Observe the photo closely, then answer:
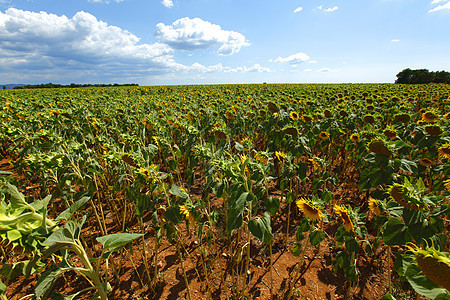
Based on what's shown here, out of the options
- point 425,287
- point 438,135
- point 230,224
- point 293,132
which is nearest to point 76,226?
point 230,224

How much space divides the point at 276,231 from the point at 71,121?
188 inches

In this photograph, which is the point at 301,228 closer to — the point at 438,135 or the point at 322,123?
the point at 438,135

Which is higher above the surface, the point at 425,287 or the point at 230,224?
the point at 425,287

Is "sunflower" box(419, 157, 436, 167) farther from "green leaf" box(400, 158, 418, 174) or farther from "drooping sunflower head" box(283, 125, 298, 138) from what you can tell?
"drooping sunflower head" box(283, 125, 298, 138)

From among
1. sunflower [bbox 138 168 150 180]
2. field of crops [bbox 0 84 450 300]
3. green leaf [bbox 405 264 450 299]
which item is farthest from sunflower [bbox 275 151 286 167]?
green leaf [bbox 405 264 450 299]

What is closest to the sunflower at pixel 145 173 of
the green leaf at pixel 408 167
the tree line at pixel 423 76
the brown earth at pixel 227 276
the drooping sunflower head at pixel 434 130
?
the brown earth at pixel 227 276

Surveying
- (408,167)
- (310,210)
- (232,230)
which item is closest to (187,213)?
(232,230)

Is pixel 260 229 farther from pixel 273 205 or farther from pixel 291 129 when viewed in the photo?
pixel 291 129

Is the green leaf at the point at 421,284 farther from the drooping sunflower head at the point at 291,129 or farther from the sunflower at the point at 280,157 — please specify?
the drooping sunflower head at the point at 291,129

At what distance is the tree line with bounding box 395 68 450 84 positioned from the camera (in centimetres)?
4266

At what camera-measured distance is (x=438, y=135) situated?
2992 mm

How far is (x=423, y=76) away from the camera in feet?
143

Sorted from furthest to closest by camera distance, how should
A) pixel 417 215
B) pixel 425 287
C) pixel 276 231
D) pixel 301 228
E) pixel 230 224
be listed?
pixel 276 231, pixel 301 228, pixel 230 224, pixel 417 215, pixel 425 287

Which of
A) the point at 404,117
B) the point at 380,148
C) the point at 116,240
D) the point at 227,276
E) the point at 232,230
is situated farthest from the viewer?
the point at 404,117
